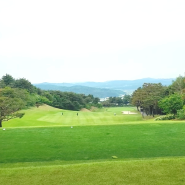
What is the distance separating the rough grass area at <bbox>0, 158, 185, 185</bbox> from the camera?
172 inches

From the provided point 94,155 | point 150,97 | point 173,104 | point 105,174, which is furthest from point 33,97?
point 105,174

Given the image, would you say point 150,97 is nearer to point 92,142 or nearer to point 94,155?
point 92,142

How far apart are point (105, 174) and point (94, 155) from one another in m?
2.81

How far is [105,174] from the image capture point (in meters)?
4.71

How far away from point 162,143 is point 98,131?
3081 mm

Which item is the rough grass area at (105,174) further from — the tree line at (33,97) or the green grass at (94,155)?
the tree line at (33,97)

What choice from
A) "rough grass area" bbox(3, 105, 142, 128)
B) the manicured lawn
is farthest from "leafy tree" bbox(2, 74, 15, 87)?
the manicured lawn

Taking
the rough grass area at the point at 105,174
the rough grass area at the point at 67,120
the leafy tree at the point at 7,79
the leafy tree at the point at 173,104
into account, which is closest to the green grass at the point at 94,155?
the rough grass area at the point at 105,174

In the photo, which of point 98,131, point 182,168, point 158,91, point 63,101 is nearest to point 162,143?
point 98,131

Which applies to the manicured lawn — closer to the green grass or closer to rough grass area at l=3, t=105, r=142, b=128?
the green grass

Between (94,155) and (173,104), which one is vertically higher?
(173,104)

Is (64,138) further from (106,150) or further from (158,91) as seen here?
(158,91)

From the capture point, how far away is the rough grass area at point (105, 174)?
436 centimetres

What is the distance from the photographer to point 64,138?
380 inches
